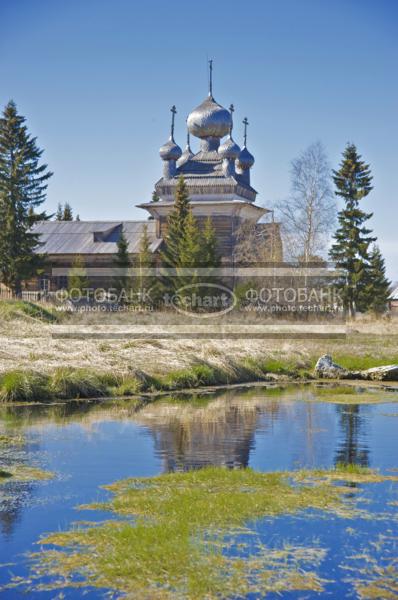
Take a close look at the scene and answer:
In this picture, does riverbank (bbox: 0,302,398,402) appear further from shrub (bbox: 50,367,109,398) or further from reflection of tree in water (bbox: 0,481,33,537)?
reflection of tree in water (bbox: 0,481,33,537)

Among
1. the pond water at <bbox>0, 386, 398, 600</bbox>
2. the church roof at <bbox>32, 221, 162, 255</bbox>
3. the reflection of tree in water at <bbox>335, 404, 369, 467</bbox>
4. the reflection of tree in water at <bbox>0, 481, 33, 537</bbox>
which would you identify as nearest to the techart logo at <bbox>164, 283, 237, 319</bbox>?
the church roof at <bbox>32, 221, 162, 255</bbox>

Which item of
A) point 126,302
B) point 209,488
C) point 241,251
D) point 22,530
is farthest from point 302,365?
point 241,251

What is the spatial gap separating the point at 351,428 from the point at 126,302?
33.3m

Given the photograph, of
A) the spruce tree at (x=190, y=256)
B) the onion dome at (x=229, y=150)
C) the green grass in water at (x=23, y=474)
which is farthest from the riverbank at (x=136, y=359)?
the onion dome at (x=229, y=150)

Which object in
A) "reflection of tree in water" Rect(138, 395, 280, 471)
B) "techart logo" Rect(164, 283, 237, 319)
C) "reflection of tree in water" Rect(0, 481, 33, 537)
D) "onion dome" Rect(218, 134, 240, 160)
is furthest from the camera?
"onion dome" Rect(218, 134, 240, 160)

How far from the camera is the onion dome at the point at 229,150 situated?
58562 millimetres

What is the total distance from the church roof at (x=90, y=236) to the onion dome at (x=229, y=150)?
6.70 metres

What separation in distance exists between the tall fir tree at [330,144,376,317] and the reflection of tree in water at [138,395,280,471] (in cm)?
3308

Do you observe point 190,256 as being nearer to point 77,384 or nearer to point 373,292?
point 373,292

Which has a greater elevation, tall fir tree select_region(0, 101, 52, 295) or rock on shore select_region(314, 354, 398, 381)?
tall fir tree select_region(0, 101, 52, 295)

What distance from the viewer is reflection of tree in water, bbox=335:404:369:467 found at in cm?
1208

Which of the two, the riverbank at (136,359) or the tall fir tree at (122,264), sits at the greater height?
the tall fir tree at (122,264)

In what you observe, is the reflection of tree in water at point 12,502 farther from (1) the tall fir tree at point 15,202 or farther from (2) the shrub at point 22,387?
(1) the tall fir tree at point 15,202

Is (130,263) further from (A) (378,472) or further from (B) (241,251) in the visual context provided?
(A) (378,472)
